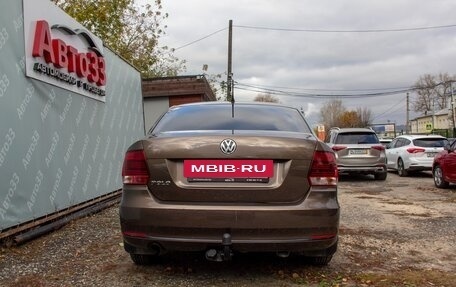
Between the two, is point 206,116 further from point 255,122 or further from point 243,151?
point 243,151

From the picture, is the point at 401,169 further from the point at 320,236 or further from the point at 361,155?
the point at 320,236

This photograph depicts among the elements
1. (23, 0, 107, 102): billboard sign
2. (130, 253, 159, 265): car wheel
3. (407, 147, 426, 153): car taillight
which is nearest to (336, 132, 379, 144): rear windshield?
(407, 147, 426, 153): car taillight

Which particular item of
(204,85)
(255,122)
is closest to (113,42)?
(204,85)

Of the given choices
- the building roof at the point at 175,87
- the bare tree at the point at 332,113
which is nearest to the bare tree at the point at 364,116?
the bare tree at the point at 332,113

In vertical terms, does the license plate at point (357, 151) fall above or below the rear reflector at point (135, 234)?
above

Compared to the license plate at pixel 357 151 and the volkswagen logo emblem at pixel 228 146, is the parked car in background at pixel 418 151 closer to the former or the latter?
the license plate at pixel 357 151

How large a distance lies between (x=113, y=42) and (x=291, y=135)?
2153 centimetres

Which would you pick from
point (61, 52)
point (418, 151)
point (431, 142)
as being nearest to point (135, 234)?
point (61, 52)

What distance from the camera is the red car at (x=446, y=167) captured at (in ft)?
37.4

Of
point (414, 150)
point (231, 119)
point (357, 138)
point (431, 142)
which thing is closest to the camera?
point (231, 119)

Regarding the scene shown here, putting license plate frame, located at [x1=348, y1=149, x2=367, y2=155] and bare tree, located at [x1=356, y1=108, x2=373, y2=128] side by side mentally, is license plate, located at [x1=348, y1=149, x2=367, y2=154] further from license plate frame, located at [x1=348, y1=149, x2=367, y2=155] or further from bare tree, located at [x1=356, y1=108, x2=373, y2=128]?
bare tree, located at [x1=356, y1=108, x2=373, y2=128]

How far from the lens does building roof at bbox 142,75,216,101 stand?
20.0 m

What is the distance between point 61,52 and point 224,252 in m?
4.61

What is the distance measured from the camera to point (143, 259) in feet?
14.8
